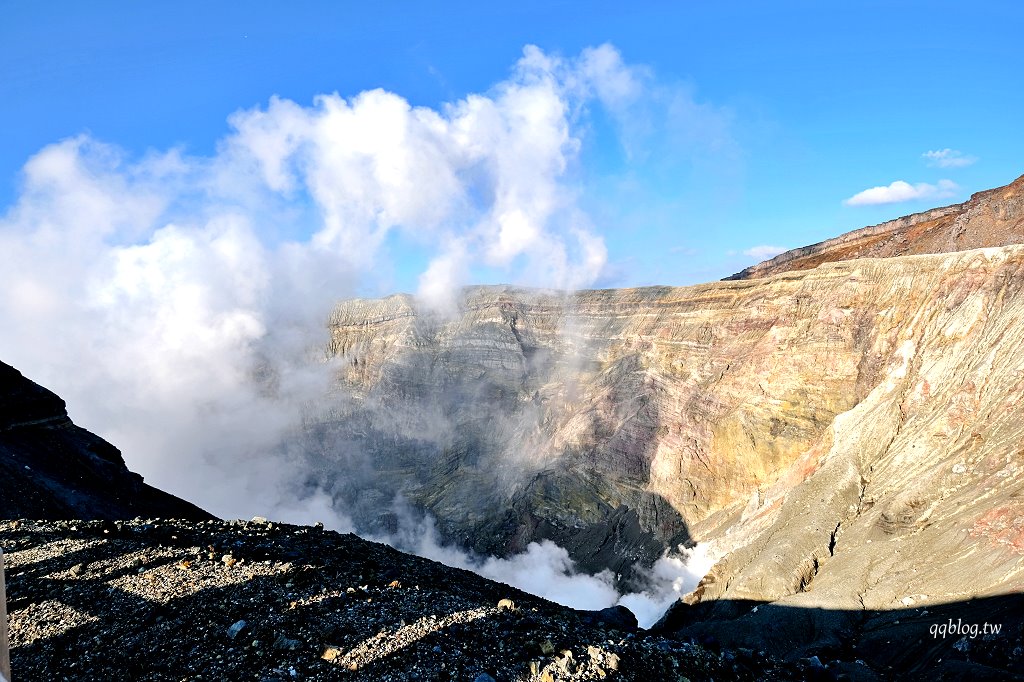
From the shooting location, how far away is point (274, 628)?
40.3ft

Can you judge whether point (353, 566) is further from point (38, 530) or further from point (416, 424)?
point (416, 424)

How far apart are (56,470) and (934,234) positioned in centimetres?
10964

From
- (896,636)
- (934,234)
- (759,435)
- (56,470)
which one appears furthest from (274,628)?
(934,234)

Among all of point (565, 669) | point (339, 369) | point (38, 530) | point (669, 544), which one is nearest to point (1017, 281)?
point (669, 544)

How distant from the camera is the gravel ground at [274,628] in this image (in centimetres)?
1103

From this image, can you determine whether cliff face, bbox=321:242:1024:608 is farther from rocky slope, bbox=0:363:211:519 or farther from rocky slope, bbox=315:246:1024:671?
rocky slope, bbox=0:363:211:519

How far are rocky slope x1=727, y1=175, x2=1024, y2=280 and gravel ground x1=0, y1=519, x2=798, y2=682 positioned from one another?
74.2 metres

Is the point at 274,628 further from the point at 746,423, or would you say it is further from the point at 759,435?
the point at 746,423

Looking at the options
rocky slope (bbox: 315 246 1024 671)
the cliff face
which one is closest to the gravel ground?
rocky slope (bbox: 315 246 1024 671)

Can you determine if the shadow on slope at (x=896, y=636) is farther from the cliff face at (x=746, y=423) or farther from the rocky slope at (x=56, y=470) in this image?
the rocky slope at (x=56, y=470)

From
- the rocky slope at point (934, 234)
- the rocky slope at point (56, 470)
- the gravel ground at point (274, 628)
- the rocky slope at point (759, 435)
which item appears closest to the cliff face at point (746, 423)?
the rocky slope at point (759, 435)

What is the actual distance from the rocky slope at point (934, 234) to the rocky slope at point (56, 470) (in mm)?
84879

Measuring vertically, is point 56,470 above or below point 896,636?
above

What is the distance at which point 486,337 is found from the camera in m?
112
